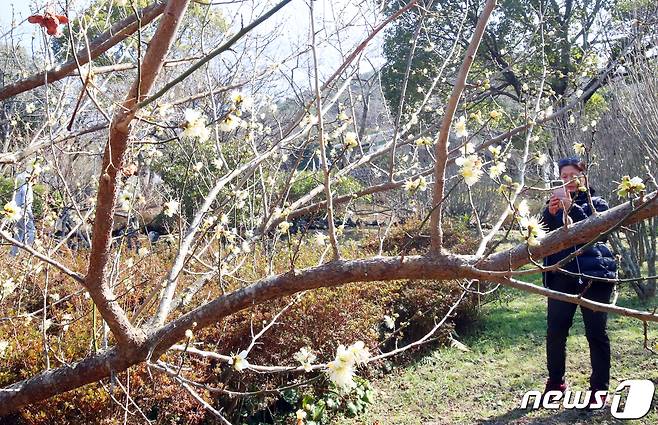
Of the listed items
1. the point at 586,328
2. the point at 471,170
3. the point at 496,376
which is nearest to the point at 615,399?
the point at 586,328

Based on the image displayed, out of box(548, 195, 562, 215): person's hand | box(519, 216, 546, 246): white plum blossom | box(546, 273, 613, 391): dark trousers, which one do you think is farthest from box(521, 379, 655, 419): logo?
box(519, 216, 546, 246): white plum blossom

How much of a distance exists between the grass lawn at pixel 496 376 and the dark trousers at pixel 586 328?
30cm

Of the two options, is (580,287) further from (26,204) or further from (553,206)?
(26,204)

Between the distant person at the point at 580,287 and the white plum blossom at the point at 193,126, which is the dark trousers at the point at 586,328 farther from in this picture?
the white plum blossom at the point at 193,126

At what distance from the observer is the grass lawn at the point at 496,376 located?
13.4 feet

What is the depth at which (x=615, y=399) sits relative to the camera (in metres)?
3.85

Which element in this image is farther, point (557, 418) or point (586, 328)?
point (557, 418)

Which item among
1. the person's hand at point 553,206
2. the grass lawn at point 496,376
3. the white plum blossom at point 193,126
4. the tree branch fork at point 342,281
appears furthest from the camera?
the grass lawn at point 496,376

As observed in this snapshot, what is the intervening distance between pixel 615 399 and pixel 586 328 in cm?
67

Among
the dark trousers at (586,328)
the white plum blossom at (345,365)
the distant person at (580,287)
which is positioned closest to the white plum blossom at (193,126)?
the white plum blossom at (345,365)

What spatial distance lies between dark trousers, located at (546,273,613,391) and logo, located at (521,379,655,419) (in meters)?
0.15

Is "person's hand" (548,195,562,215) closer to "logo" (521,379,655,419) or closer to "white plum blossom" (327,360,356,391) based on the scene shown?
"logo" (521,379,655,419)

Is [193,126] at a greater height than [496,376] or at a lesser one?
greater

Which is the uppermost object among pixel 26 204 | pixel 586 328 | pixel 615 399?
pixel 26 204
